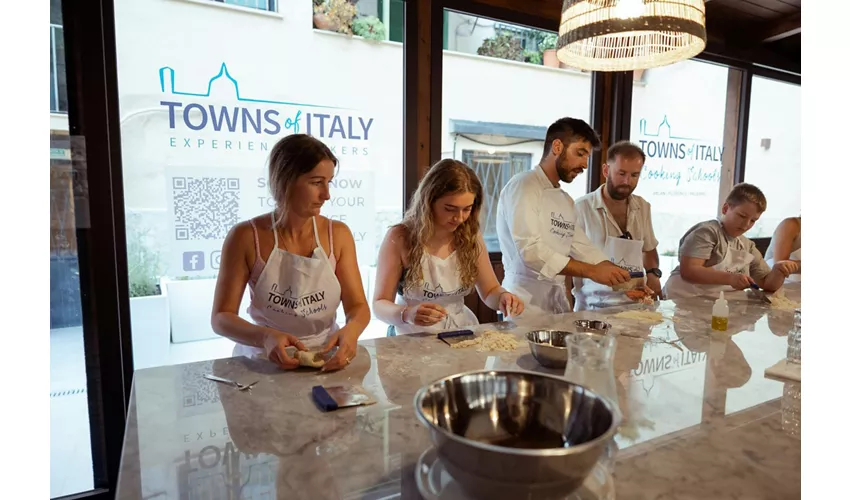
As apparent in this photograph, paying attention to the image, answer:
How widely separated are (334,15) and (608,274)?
204cm

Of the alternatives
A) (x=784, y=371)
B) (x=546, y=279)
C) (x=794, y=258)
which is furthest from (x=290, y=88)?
(x=794, y=258)

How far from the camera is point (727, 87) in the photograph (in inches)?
175

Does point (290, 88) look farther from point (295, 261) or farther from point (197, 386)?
point (197, 386)

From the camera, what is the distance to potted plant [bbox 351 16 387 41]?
2814 mm

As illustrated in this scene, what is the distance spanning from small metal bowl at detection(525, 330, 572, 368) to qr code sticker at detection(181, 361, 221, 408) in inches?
32.1

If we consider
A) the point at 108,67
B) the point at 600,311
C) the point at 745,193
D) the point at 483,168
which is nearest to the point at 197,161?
the point at 108,67

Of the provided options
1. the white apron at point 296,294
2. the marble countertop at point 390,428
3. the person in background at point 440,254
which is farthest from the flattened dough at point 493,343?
the white apron at point 296,294

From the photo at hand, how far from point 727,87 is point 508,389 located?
4737 mm

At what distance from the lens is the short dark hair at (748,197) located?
266cm

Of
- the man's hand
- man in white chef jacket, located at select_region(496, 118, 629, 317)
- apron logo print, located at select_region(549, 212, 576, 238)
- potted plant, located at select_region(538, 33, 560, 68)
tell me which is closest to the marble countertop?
the man's hand

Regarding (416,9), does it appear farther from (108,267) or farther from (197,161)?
(108,267)

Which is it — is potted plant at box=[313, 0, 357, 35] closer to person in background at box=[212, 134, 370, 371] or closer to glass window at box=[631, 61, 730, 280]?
person in background at box=[212, 134, 370, 371]

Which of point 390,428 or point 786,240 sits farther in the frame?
point 786,240

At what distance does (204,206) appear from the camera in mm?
2486
